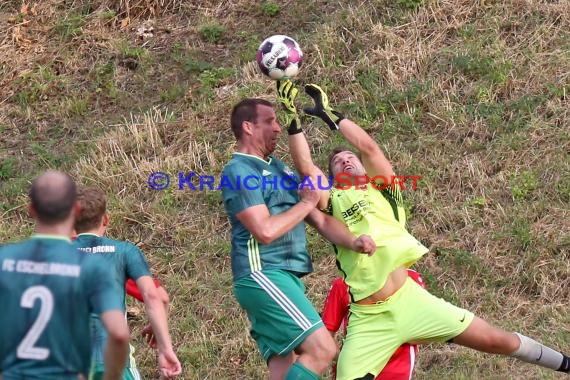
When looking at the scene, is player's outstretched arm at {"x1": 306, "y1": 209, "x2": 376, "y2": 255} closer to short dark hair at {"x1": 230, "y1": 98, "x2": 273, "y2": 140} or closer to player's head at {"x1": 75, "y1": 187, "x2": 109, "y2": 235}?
short dark hair at {"x1": 230, "y1": 98, "x2": 273, "y2": 140}

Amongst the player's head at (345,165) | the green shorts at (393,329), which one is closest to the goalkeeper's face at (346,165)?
the player's head at (345,165)

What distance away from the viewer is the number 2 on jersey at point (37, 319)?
4.13 m

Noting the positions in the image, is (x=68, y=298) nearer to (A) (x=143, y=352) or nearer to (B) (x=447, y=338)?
(B) (x=447, y=338)

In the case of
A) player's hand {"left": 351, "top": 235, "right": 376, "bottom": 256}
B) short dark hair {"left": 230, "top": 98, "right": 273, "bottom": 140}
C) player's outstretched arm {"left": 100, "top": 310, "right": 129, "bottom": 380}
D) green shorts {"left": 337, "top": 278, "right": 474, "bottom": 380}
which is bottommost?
green shorts {"left": 337, "top": 278, "right": 474, "bottom": 380}

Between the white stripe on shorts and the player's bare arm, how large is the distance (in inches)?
10.6

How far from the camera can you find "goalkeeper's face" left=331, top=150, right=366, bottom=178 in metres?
6.79

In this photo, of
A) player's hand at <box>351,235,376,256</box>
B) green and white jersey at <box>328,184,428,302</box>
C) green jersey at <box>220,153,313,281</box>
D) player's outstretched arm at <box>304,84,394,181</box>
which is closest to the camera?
green jersey at <box>220,153,313,281</box>

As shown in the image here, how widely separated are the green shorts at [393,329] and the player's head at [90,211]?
184 centimetres

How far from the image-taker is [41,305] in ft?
13.5

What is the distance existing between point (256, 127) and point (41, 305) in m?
2.65

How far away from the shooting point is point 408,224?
9.24 meters

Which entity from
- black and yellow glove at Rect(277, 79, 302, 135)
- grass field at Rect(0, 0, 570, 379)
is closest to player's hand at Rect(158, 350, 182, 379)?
black and yellow glove at Rect(277, 79, 302, 135)

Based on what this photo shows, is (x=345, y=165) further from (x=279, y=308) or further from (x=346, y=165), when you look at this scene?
(x=279, y=308)

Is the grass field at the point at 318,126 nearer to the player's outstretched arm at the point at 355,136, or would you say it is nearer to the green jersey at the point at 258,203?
the player's outstretched arm at the point at 355,136
